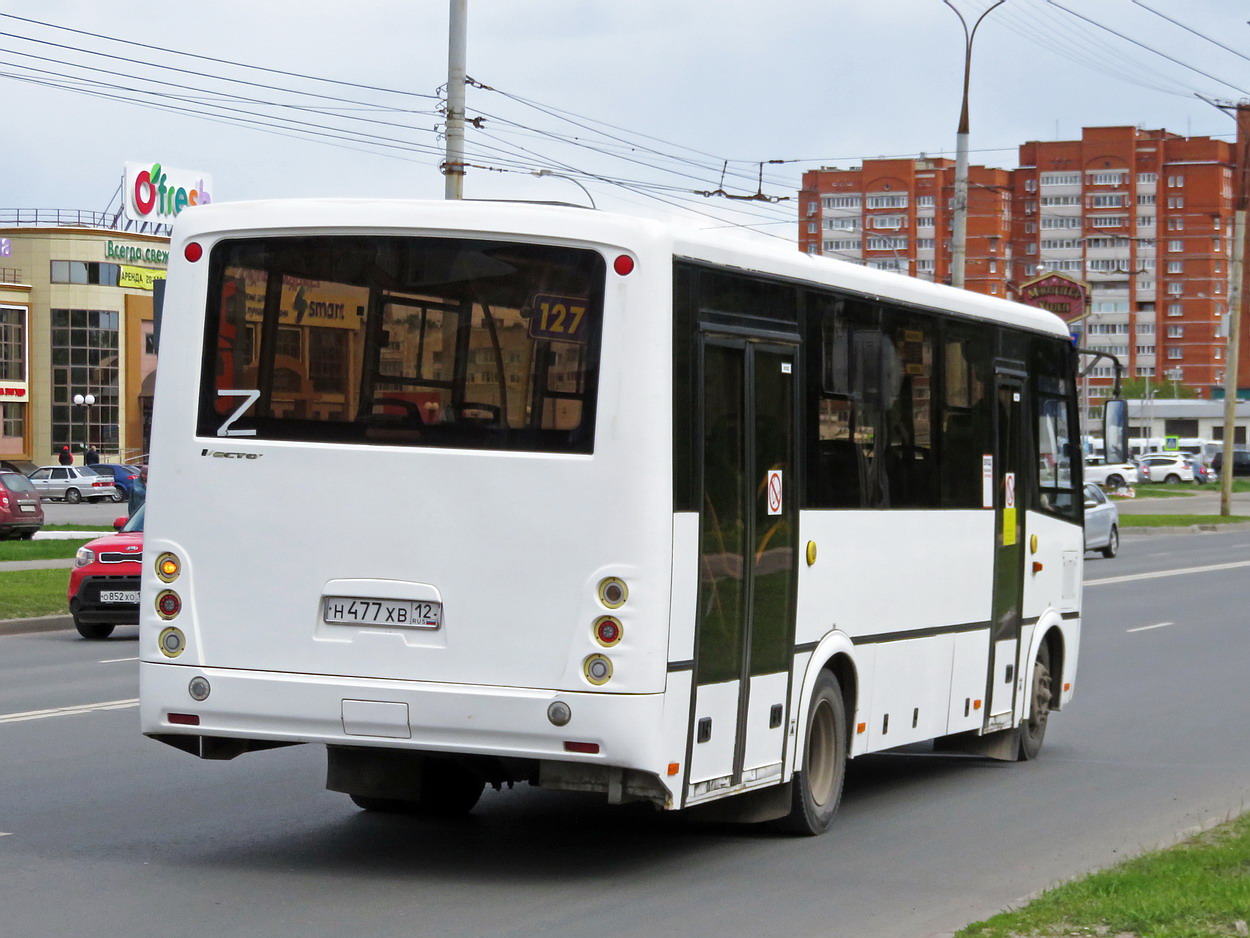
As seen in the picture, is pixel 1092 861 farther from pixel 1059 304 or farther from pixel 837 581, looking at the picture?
pixel 1059 304

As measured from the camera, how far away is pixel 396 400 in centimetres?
781

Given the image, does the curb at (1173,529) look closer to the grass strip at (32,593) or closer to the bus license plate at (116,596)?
the grass strip at (32,593)

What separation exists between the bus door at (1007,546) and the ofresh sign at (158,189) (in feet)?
247

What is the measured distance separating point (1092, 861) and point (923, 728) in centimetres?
188

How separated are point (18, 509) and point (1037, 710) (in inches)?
1219

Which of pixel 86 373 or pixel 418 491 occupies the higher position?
pixel 86 373

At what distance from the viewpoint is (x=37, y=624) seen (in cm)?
2152

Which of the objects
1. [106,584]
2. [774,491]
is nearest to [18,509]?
[106,584]

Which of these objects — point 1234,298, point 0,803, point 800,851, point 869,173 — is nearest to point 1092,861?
point 800,851

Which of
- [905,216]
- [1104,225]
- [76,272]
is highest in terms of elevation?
[905,216]

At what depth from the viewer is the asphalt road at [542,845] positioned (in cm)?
712

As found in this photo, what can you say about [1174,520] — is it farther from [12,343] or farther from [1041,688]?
[12,343]

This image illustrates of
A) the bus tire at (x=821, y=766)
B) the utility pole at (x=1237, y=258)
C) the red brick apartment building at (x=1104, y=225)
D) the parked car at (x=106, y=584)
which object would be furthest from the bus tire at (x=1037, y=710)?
the red brick apartment building at (x=1104, y=225)

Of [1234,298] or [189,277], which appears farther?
[1234,298]
